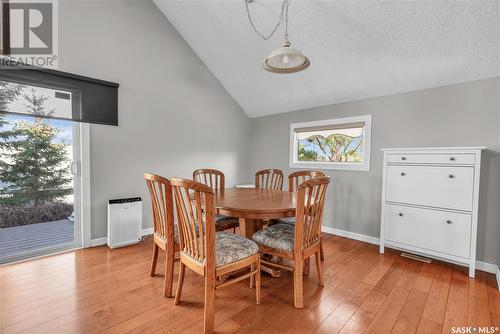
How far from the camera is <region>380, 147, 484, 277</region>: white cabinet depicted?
2.13m

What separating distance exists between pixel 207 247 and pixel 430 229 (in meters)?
2.32

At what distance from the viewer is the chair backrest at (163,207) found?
5.39ft

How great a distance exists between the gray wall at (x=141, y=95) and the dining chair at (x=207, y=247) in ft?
5.87

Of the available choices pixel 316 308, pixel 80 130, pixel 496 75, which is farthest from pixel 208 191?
pixel 496 75

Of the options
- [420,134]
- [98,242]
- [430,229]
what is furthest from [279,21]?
[98,242]

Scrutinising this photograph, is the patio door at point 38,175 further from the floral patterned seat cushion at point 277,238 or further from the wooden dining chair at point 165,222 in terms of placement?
the floral patterned seat cushion at point 277,238

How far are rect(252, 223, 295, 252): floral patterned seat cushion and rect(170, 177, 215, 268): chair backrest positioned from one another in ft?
1.78

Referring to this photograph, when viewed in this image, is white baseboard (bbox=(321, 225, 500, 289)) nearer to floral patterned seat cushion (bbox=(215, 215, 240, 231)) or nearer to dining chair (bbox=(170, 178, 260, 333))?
floral patterned seat cushion (bbox=(215, 215, 240, 231))

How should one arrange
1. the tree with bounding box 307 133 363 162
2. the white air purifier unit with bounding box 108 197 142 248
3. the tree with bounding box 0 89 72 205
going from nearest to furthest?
the tree with bounding box 0 89 72 205 < the white air purifier unit with bounding box 108 197 142 248 < the tree with bounding box 307 133 363 162

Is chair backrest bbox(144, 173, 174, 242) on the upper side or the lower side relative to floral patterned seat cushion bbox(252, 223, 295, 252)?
upper

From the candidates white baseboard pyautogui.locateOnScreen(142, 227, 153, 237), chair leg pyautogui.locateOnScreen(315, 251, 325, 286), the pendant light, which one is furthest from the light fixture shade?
white baseboard pyautogui.locateOnScreen(142, 227, 153, 237)

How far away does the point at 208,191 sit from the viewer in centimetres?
133

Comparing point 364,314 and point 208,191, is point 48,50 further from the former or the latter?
point 364,314

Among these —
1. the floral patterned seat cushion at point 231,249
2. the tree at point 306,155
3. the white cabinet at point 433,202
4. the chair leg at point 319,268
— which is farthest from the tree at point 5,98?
the white cabinet at point 433,202
